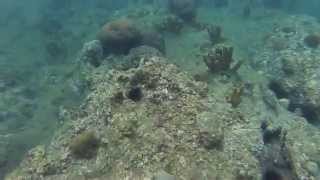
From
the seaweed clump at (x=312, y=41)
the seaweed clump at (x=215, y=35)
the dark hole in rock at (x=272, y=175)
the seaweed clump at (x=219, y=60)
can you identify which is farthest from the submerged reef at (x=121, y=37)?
the dark hole in rock at (x=272, y=175)

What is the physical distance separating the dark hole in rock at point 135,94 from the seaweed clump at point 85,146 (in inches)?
43.6

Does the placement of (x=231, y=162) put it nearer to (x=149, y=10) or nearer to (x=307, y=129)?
(x=307, y=129)

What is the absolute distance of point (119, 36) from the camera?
14367 millimetres

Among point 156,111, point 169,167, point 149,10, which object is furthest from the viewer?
point 149,10

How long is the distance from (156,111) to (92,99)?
1751 millimetres

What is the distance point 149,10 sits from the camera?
21016 mm

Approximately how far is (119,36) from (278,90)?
539 cm

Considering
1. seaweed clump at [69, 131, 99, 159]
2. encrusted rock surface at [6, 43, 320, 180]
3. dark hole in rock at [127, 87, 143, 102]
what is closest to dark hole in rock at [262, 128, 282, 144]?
encrusted rock surface at [6, 43, 320, 180]

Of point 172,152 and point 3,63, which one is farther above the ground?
point 172,152

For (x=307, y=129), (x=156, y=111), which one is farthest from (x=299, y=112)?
(x=156, y=111)

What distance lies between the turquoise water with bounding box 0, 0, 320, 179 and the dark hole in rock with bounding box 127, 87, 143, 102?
3175 mm

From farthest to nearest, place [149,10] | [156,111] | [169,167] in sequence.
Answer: [149,10] < [156,111] < [169,167]

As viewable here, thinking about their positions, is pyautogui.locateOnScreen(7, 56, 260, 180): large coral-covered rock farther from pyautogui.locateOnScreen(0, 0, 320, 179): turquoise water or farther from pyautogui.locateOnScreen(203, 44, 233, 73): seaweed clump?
pyautogui.locateOnScreen(203, 44, 233, 73): seaweed clump

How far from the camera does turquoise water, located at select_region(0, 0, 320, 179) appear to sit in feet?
44.7
